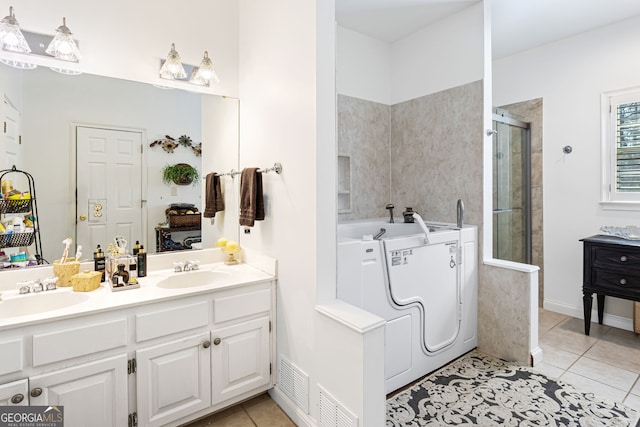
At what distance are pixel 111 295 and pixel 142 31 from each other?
1620 millimetres

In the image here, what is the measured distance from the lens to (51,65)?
Result: 188cm

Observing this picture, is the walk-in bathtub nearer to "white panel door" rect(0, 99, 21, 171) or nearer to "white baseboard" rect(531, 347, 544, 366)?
"white baseboard" rect(531, 347, 544, 366)

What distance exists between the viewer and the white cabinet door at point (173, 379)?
5.49ft

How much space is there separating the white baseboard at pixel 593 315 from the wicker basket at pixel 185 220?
3671 mm

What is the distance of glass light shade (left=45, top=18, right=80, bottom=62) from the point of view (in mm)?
1821

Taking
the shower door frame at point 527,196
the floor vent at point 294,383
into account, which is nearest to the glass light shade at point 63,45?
the floor vent at point 294,383

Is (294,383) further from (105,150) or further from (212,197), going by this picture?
(105,150)

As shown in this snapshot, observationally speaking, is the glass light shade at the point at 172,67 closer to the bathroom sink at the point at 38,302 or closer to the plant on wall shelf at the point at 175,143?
the plant on wall shelf at the point at 175,143

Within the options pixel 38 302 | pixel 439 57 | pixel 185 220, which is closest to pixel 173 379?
pixel 38 302

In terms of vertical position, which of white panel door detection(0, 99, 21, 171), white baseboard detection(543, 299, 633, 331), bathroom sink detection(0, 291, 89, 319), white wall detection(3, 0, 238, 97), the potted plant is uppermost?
white wall detection(3, 0, 238, 97)

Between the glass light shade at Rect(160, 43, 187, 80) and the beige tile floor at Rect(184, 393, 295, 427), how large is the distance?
2.13 m

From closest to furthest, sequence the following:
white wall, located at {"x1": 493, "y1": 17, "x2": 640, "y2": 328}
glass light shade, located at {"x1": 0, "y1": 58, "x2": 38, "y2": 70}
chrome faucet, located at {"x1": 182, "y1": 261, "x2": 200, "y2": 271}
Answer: glass light shade, located at {"x1": 0, "y1": 58, "x2": 38, "y2": 70} → chrome faucet, located at {"x1": 182, "y1": 261, "x2": 200, "y2": 271} → white wall, located at {"x1": 493, "y1": 17, "x2": 640, "y2": 328}

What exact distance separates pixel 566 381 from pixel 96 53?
370 centimetres

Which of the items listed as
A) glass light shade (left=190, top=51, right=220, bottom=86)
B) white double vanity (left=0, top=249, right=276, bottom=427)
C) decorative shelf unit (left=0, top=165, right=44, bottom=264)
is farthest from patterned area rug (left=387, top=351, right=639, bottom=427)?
glass light shade (left=190, top=51, right=220, bottom=86)
